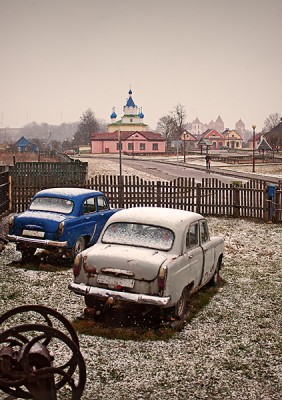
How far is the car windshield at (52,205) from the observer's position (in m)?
10.3

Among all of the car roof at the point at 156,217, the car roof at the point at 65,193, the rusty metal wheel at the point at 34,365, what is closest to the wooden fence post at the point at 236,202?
the car roof at the point at 65,193

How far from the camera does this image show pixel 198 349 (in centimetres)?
614

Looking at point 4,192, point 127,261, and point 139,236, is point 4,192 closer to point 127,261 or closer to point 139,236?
point 139,236

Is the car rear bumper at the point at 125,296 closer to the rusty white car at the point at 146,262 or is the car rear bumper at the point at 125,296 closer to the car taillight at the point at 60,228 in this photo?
the rusty white car at the point at 146,262

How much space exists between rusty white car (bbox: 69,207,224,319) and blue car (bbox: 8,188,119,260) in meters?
2.42

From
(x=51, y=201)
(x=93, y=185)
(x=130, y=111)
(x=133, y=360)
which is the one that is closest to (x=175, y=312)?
(x=133, y=360)

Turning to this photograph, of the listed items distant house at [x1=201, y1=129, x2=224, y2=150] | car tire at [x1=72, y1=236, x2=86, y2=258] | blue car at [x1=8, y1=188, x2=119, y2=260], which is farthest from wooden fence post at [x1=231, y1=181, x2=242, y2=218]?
distant house at [x1=201, y1=129, x2=224, y2=150]

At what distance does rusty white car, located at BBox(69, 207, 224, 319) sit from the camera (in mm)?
6465

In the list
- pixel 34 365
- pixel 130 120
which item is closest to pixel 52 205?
pixel 34 365

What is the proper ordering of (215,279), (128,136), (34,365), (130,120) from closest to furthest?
(34,365), (215,279), (128,136), (130,120)

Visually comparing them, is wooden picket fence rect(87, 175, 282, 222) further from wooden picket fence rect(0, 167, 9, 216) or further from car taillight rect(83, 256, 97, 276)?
car taillight rect(83, 256, 97, 276)

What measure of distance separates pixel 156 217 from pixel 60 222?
9.65 ft

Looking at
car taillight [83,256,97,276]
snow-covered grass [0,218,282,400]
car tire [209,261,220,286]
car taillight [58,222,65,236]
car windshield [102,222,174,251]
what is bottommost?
snow-covered grass [0,218,282,400]

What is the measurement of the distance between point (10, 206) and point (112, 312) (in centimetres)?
1092
